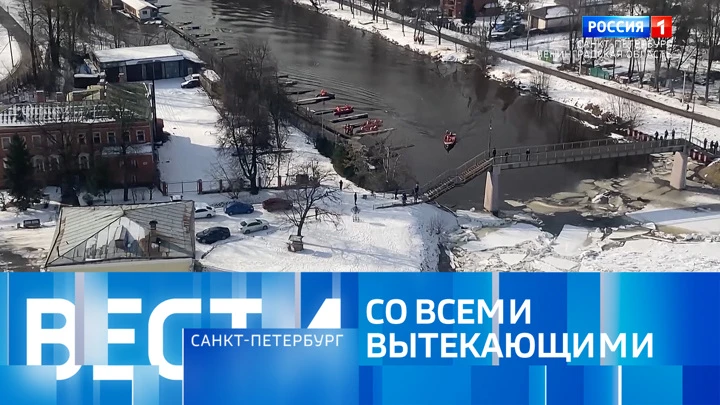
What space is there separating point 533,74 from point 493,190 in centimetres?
1806

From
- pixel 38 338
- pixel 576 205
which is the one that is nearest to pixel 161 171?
pixel 576 205

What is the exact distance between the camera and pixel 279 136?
33469mm

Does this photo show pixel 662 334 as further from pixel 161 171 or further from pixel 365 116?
pixel 365 116

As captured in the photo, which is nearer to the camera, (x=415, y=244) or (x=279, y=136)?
(x=415, y=244)

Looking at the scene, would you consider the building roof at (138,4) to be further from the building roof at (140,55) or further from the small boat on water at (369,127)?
the small boat on water at (369,127)

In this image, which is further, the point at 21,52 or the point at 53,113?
the point at 21,52

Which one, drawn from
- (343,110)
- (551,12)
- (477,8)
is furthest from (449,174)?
(477,8)

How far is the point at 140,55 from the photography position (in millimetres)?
43219

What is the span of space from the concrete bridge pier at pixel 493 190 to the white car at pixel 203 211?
8.77 metres

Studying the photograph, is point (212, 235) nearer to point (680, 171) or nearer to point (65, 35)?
point (680, 171)

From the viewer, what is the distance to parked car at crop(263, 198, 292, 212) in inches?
1086

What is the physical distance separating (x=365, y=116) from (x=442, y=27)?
1851cm

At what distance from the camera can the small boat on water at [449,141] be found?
118 feet

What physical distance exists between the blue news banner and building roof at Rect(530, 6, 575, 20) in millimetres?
45495
